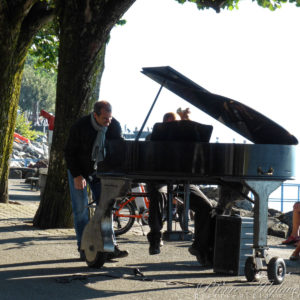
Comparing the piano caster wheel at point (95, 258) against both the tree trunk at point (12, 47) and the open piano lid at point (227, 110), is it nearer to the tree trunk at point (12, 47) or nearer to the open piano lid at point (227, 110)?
the open piano lid at point (227, 110)

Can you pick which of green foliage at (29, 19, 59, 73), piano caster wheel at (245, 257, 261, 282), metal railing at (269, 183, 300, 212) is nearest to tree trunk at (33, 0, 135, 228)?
piano caster wheel at (245, 257, 261, 282)

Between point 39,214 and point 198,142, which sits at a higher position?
point 198,142

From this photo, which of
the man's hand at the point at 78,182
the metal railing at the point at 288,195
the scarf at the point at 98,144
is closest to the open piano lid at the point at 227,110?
the scarf at the point at 98,144

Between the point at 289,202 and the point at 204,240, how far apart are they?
18396 millimetres

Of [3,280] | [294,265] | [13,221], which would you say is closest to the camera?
[3,280]

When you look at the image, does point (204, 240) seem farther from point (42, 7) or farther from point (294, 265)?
point (42, 7)

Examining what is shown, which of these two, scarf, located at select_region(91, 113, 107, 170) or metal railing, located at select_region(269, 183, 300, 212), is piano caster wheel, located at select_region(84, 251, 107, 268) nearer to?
scarf, located at select_region(91, 113, 107, 170)

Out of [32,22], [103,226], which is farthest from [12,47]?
[103,226]

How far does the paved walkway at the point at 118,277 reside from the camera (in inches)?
245

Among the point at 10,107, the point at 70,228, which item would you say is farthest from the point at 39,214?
the point at 10,107

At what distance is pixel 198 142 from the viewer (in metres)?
6.86

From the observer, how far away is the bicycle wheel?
1160 centimetres

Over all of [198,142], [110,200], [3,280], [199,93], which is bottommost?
[3,280]

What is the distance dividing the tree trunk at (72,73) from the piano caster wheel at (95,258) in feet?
13.5
